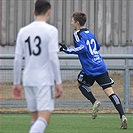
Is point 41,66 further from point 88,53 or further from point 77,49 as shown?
point 88,53

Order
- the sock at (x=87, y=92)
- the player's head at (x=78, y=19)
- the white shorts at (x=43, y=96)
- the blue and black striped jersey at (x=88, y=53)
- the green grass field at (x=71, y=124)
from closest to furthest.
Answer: the white shorts at (x=43, y=96) → the green grass field at (x=71, y=124) → the blue and black striped jersey at (x=88, y=53) → the player's head at (x=78, y=19) → the sock at (x=87, y=92)

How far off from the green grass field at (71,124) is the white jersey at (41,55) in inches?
131

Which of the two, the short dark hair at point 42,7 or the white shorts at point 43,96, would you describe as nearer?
the white shorts at point 43,96

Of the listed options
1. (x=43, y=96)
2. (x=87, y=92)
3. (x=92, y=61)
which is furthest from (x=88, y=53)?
(x=43, y=96)

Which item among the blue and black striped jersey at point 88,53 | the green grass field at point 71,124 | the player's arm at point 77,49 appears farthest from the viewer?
the blue and black striped jersey at point 88,53

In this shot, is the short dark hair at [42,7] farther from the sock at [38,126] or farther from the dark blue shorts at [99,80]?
the dark blue shorts at [99,80]

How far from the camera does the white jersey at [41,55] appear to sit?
7.82 meters

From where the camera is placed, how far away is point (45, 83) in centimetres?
786

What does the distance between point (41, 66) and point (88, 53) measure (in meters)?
3.93

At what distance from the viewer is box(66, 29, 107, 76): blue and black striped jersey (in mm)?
11703

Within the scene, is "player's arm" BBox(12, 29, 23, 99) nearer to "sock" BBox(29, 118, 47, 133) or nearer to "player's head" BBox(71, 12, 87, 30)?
"sock" BBox(29, 118, 47, 133)

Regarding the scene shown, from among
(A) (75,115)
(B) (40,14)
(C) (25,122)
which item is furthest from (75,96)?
(B) (40,14)

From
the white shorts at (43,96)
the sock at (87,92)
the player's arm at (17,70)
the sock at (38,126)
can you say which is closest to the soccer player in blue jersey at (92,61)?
the sock at (87,92)

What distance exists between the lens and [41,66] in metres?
7.89
